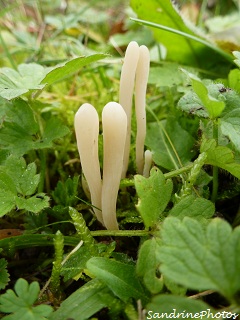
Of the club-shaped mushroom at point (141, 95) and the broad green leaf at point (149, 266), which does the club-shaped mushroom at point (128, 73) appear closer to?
the club-shaped mushroom at point (141, 95)

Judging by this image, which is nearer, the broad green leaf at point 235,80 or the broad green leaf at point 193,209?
the broad green leaf at point 193,209

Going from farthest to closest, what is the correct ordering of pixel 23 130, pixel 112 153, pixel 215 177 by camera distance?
pixel 23 130 < pixel 215 177 < pixel 112 153

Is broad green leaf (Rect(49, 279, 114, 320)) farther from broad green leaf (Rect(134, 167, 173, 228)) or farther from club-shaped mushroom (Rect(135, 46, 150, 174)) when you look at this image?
club-shaped mushroom (Rect(135, 46, 150, 174))

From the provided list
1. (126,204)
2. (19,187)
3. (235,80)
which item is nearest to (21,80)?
(19,187)

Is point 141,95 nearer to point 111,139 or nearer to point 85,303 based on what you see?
point 111,139

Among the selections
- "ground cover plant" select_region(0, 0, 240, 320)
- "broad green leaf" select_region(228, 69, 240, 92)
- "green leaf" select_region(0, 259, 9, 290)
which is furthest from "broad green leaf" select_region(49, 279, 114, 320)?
"broad green leaf" select_region(228, 69, 240, 92)

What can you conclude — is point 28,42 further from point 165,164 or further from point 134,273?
point 134,273

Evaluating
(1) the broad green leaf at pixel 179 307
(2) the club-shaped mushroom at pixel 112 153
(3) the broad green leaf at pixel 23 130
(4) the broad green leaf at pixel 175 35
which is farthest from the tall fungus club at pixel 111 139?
(4) the broad green leaf at pixel 175 35
